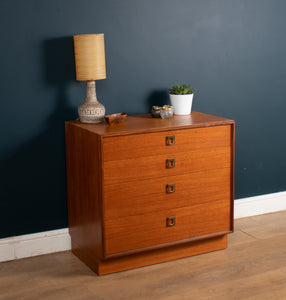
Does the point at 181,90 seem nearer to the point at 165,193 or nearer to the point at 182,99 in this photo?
the point at 182,99

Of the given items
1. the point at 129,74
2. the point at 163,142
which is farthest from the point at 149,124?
the point at 129,74

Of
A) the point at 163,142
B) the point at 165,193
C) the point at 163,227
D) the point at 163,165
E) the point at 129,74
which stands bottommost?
the point at 163,227

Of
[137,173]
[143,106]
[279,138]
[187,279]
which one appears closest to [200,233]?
[187,279]

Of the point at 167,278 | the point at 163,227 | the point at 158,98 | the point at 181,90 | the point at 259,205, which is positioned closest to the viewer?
the point at 167,278

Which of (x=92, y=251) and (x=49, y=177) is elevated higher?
(x=49, y=177)

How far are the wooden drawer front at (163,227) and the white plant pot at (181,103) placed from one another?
0.57 metres

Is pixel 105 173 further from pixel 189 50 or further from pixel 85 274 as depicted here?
pixel 189 50

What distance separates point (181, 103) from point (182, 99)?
25 mm

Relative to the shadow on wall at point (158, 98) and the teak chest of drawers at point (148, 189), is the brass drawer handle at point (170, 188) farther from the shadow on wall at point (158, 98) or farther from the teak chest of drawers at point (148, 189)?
the shadow on wall at point (158, 98)

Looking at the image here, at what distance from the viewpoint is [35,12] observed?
2.71 m

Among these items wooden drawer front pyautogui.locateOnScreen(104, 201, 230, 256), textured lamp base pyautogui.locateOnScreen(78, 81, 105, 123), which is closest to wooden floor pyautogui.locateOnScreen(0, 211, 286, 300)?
wooden drawer front pyautogui.locateOnScreen(104, 201, 230, 256)

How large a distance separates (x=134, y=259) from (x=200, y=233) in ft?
1.36

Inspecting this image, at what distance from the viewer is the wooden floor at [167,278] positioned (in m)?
2.48

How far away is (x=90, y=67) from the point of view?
8.79 feet
